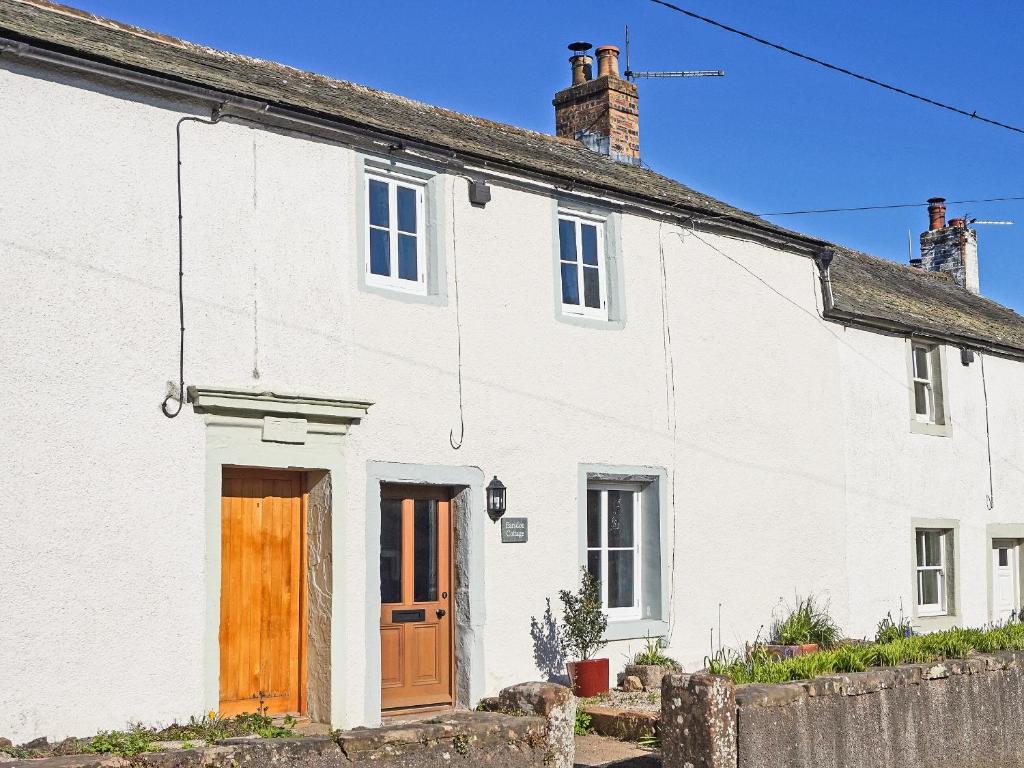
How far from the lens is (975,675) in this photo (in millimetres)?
9258

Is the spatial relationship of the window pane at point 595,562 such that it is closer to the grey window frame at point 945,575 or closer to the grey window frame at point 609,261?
the grey window frame at point 609,261

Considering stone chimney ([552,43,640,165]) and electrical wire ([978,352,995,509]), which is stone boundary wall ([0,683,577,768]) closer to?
stone chimney ([552,43,640,165])

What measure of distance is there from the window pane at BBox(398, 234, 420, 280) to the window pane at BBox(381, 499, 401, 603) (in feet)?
6.96

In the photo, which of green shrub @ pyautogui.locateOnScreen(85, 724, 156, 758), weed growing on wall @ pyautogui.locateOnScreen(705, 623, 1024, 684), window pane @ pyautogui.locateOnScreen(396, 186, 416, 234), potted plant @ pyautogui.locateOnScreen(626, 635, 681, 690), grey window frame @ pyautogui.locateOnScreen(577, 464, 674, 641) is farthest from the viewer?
grey window frame @ pyautogui.locateOnScreen(577, 464, 674, 641)

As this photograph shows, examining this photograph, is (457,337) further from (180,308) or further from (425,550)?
(180,308)

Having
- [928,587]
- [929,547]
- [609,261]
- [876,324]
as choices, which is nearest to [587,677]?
[609,261]

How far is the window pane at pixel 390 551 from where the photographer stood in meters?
11.2

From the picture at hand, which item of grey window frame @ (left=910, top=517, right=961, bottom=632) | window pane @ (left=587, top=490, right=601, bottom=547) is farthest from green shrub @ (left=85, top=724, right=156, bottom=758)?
grey window frame @ (left=910, top=517, right=961, bottom=632)

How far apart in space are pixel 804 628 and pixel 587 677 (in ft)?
12.2

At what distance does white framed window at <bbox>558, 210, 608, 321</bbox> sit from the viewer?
12914 mm

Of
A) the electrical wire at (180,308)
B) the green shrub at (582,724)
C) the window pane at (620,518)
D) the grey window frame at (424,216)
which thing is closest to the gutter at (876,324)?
the window pane at (620,518)

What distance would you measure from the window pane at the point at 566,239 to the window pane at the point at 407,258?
1930 millimetres

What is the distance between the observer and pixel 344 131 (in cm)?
1095

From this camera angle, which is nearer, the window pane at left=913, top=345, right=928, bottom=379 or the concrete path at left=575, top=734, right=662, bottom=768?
the concrete path at left=575, top=734, right=662, bottom=768
